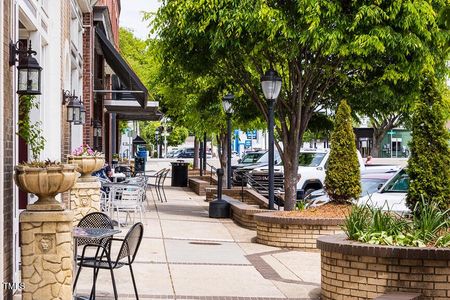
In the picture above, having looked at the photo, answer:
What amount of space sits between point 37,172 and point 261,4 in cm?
1053

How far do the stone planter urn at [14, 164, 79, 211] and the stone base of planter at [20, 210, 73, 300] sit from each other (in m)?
0.13

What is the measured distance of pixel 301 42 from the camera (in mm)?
17000

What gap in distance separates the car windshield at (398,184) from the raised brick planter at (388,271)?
690 cm

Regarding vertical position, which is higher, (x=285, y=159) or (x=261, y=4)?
(x=261, y=4)

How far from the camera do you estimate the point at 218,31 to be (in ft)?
58.1

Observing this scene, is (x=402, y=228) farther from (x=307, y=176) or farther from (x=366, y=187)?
(x=307, y=176)

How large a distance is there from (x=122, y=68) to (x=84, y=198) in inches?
318

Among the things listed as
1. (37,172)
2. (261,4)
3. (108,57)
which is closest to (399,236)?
(37,172)

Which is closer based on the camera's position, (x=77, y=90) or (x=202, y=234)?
(x=202, y=234)

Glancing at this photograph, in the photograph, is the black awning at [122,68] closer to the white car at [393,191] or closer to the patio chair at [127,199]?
the patio chair at [127,199]

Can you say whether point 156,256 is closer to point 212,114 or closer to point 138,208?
point 138,208

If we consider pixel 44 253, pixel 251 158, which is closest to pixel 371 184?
pixel 44 253

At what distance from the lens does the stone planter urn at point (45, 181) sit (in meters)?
7.57

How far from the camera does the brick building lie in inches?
305
